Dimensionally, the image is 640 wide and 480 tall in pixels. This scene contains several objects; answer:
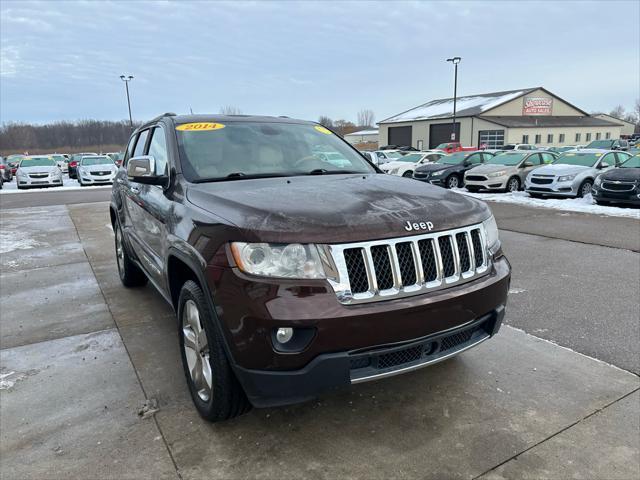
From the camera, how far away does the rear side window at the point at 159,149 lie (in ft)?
11.5

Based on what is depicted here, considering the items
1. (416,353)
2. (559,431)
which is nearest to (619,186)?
(559,431)

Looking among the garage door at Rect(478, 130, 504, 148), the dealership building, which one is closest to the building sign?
the dealership building

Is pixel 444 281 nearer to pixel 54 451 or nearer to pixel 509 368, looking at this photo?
pixel 509 368

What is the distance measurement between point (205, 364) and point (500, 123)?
167ft

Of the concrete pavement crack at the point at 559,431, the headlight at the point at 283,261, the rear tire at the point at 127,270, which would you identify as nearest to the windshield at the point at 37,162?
the rear tire at the point at 127,270

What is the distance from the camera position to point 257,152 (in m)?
3.52

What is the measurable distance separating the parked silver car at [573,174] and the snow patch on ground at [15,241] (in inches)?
531

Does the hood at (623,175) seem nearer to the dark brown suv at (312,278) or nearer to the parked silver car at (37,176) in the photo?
the dark brown suv at (312,278)

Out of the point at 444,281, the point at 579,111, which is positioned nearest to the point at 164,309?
the point at 444,281

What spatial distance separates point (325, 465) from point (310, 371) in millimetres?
598

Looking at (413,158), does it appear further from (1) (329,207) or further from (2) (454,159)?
(1) (329,207)

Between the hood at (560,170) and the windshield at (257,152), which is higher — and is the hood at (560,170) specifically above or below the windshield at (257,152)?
below

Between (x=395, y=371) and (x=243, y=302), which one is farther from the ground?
(x=243, y=302)

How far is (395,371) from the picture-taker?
2.34 meters
